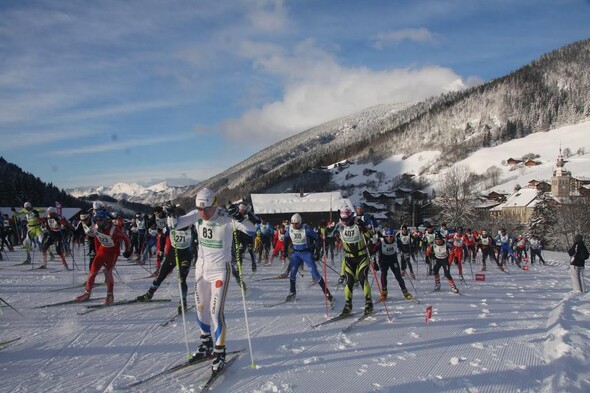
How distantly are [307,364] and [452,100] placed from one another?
181996 millimetres

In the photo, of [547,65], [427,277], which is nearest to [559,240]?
[427,277]

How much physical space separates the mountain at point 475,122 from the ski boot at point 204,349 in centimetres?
12271

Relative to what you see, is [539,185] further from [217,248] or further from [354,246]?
[217,248]

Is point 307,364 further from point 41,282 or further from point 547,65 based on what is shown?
point 547,65

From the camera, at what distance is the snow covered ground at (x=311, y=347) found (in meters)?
5.19

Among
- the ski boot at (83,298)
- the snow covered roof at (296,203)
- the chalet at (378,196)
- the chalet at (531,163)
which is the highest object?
the chalet at (531,163)

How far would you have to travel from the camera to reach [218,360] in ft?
17.3

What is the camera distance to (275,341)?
6.89 metres

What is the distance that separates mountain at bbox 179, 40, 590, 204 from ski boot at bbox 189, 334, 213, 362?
403 feet

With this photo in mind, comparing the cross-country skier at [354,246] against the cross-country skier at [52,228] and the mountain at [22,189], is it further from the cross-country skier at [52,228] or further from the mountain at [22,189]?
the mountain at [22,189]

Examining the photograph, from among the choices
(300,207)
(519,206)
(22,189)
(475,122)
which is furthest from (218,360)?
(475,122)

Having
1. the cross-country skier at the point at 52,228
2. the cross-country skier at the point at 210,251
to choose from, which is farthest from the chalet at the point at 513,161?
the cross-country skier at the point at 210,251

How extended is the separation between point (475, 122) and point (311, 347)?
157246mm

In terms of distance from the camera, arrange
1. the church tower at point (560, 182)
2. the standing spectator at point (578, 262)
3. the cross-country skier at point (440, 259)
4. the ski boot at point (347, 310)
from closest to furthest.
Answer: the ski boot at point (347, 310) < the cross-country skier at point (440, 259) < the standing spectator at point (578, 262) < the church tower at point (560, 182)
